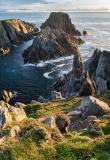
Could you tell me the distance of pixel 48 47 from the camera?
11894 cm

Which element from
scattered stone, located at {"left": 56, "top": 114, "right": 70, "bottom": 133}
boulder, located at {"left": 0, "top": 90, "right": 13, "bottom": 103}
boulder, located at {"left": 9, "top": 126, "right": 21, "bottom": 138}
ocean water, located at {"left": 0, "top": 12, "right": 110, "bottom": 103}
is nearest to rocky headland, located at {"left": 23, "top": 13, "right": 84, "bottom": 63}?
ocean water, located at {"left": 0, "top": 12, "right": 110, "bottom": 103}

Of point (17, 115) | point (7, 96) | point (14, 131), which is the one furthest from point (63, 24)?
point (14, 131)

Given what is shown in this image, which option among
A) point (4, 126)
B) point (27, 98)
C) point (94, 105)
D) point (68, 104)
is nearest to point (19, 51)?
point (27, 98)

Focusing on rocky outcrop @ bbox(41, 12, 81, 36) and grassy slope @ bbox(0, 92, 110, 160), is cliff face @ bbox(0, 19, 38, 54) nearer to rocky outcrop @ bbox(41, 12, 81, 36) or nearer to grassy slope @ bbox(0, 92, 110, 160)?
rocky outcrop @ bbox(41, 12, 81, 36)

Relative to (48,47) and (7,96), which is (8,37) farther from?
(7,96)

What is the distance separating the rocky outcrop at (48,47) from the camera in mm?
113812

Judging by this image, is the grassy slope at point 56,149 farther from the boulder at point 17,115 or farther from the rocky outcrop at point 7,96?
the rocky outcrop at point 7,96

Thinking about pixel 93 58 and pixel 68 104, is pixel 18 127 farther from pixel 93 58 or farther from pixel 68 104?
pixel 93 58

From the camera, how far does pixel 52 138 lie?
18.2m

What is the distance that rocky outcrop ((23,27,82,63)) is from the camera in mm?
113812

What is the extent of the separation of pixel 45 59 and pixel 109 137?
97153mm

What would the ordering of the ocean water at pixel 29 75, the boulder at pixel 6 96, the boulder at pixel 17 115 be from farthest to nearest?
the ocean water at pixel 29 75, the boulder at pixel 6 96, the boulder at pixel 17 115

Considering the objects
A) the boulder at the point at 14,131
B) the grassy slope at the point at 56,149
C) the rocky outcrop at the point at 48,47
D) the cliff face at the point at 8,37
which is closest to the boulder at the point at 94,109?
the grassy slope at the point at 56,149

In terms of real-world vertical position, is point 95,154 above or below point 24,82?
above
